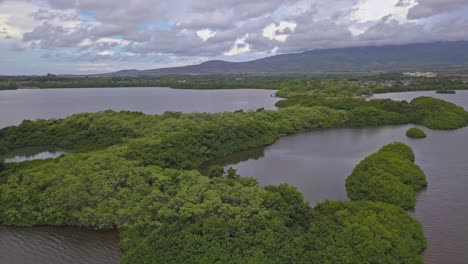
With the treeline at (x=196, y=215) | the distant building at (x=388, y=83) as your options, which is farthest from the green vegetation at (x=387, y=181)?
the distant building at (x=388, y=83)

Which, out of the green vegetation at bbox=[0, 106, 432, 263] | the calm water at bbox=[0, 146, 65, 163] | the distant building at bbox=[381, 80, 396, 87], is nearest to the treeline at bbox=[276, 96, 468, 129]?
the green vegetation at bbox=[0, 106, 432, 263]

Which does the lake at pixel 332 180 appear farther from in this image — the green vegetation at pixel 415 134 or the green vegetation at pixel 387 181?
the green vegetation at pixel 415 134

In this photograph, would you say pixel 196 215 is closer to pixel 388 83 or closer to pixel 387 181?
pixel 387 181

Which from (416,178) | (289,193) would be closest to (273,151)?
(416,178)

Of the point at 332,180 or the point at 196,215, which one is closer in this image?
the point at 196,215

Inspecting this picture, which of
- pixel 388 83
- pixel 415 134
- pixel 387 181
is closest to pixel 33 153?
pixel 387 181

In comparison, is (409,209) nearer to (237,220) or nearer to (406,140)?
(237,220)
